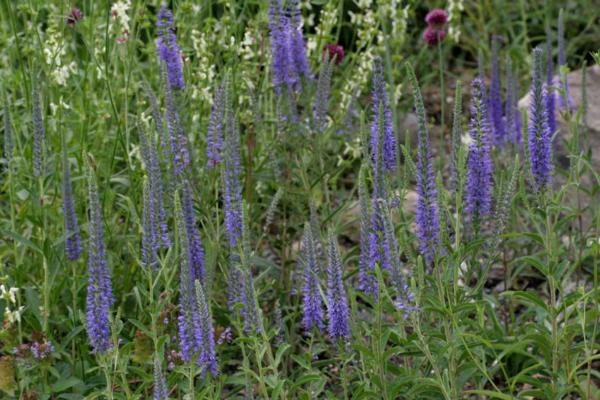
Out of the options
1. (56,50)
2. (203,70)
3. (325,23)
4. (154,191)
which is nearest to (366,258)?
(154,191)

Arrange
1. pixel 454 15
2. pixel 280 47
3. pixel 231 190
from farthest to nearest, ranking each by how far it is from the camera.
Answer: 1. pixel 454 15
2. pixel 280 47
3. pixel 231 190

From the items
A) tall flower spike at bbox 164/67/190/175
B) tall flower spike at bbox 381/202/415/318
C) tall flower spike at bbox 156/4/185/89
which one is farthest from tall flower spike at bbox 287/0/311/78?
tall flower spike at bbox 381/202/415/318

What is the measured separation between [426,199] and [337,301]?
0.36 metres

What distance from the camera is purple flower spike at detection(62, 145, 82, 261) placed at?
10.1 feet

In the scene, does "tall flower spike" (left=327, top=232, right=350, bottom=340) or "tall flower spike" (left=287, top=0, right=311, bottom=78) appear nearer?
"tall flower spike" (left=327, top=232, right=350, bottom=340)

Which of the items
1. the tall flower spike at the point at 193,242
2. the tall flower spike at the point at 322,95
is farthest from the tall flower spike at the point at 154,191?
the tall flower spike at the point at 322,95

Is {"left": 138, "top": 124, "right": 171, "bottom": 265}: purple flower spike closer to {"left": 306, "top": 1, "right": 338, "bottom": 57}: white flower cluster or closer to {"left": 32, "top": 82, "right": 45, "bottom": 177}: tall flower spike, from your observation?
{"left": 32, "top": 82, "right": 45, "bottom": 177}: tall flower spike

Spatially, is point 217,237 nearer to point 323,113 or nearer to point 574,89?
point 323,113

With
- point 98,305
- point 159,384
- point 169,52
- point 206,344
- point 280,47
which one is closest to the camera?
point 159,384

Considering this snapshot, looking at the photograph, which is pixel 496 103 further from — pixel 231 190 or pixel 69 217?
pixel 69 217

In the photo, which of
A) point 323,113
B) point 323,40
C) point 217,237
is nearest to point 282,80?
point 323,113

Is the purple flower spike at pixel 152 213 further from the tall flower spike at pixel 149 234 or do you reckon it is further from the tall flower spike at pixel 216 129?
the tall flower spike at pixel 216 129

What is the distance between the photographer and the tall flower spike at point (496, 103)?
14.0 feet

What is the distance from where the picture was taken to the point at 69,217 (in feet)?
10.3
